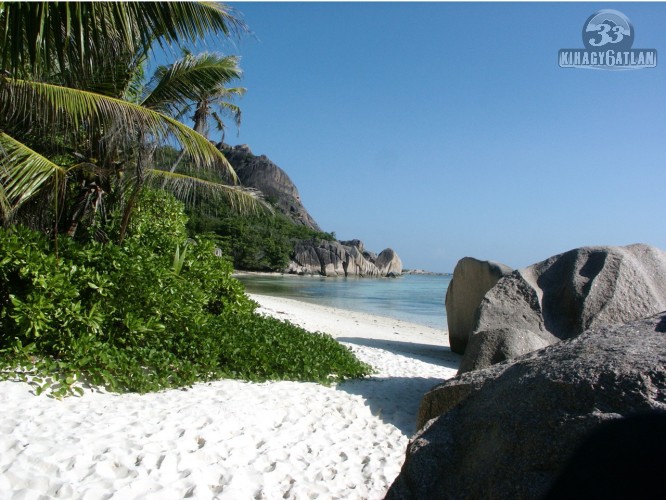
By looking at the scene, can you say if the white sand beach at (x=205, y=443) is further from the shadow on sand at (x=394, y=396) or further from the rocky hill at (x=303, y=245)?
the rocky hill at (x=303, y=245)

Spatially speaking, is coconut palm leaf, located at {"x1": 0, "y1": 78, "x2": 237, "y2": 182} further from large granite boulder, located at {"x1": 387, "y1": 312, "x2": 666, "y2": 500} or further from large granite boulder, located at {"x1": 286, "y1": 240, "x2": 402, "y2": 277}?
large granite boulder, located at {"x1": 286, "y1": 240, "x2": 402, "y2": 277}

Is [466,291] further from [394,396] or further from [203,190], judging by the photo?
[203,190]

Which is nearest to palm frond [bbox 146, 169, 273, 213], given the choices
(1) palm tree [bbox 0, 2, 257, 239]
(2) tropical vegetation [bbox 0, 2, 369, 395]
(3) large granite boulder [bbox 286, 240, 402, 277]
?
(1) palm tree [bbox 0, 2, 257, 239]

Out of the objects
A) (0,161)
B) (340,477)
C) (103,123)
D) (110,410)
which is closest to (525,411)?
(340,477)

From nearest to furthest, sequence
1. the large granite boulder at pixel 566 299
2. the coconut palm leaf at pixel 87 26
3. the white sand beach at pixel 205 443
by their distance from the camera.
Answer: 1. the white sand beach at pixel 205 443
2. the coconut palm leaf at pixel 87 26
3. the large granite boulder at pixel 566 299

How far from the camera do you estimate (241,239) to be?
186ft

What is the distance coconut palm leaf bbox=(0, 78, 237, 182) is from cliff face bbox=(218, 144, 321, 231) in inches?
2257

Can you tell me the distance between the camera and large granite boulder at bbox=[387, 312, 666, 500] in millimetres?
1762

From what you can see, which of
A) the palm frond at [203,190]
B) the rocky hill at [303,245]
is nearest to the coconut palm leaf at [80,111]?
the palm frond at [203,190]

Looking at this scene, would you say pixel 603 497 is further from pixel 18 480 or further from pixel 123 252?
pixel 123 252

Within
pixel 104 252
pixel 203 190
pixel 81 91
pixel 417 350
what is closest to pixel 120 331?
pixel 104 252

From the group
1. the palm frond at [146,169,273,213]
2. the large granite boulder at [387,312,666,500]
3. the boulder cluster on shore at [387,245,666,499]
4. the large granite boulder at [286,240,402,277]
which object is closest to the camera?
the boulder cluster on shore at [387,245,666,499]

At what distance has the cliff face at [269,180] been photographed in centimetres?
7438

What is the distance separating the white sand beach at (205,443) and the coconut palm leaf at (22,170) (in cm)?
305
